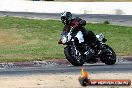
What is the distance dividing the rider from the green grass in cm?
209

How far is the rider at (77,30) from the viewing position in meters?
15.1

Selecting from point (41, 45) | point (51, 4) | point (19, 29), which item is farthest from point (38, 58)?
point (51, 4)

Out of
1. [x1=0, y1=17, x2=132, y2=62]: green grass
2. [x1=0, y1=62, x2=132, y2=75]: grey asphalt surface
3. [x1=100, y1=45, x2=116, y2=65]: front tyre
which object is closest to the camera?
[x1=0, y1=62, x2=132, y2=75]: grey asphalt surface

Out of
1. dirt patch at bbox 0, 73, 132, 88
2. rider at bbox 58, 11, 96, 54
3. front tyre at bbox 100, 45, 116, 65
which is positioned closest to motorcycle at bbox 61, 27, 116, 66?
front tyre at bbox 100, 45, 116, 65

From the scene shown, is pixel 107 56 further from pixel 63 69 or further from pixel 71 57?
pixel 63 69

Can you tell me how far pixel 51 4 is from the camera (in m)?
53.4

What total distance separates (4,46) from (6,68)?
778 centimetres

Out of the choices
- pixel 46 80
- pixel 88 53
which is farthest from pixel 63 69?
pixel 46 80

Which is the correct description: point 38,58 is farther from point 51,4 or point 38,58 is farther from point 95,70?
point 51,4

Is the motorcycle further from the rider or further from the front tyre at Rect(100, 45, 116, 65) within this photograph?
the rider

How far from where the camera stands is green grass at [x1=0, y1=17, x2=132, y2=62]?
1835 centimetres

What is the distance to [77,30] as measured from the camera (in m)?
15.3

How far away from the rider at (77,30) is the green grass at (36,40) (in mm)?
2094

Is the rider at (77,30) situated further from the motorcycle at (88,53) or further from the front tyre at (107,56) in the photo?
the front tyre at (107,56)
